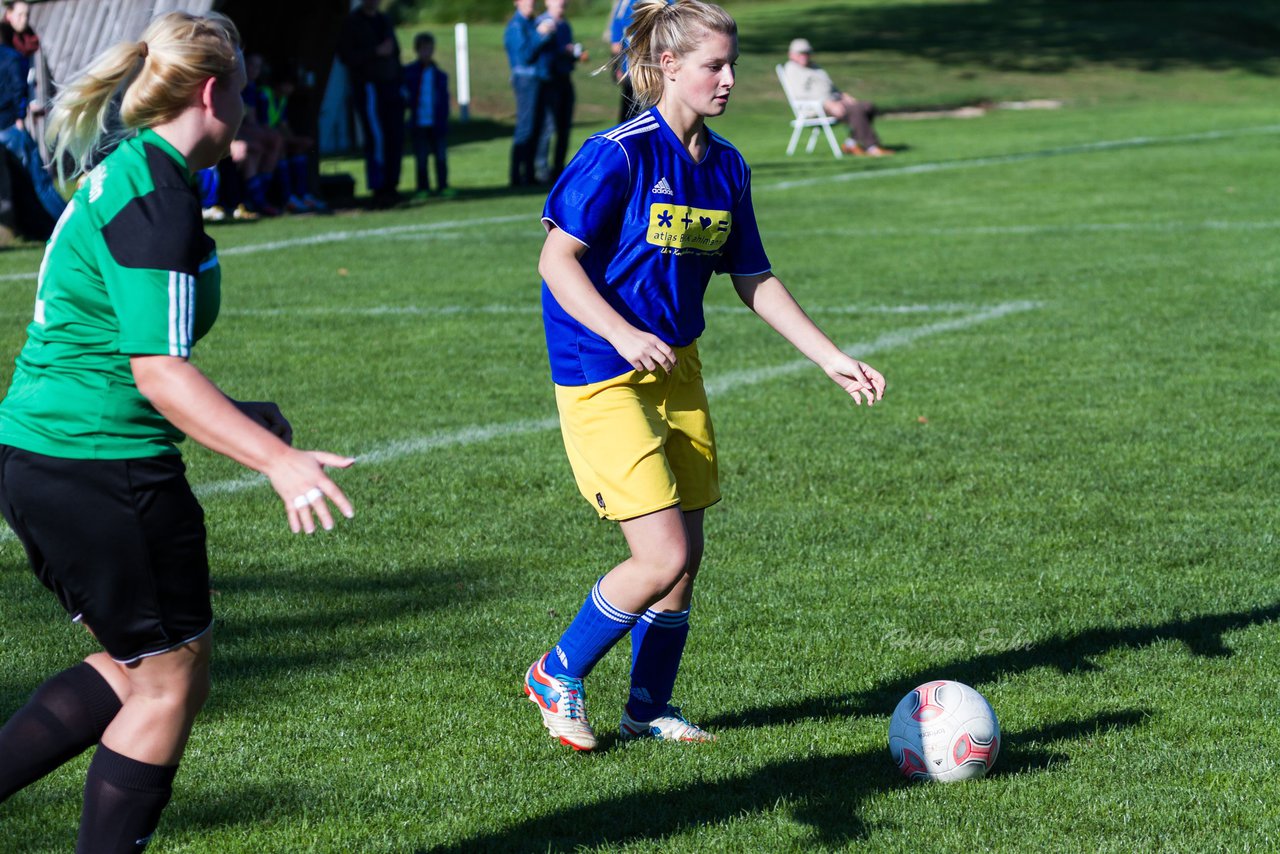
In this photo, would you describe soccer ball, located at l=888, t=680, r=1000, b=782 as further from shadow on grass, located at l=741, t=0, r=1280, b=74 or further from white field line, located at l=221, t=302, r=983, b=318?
shadow on grass, located at l=741, t=0, r=1280, b=74

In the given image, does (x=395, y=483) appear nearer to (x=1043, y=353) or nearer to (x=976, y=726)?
(x=976, y=726)

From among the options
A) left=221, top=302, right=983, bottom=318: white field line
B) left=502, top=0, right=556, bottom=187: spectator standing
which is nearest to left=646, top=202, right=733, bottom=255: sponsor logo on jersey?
left=221, top=302, right=983, bottom=318: white field line

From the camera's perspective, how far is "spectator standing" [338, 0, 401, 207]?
18.5 m

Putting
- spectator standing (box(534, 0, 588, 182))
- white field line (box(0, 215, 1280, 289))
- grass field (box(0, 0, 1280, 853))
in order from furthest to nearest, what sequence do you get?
spectator standing (box(534, 0, 588, 182)) < white field line (box(0, 215, 1280, 289)) < grass field (box(0, 0, 1280, 853))

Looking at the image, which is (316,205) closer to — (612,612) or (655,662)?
(655,662)

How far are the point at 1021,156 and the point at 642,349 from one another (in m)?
21.1

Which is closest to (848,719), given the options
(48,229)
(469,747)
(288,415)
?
(469,747)

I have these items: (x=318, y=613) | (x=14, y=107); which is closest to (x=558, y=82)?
(x=14, y=107)

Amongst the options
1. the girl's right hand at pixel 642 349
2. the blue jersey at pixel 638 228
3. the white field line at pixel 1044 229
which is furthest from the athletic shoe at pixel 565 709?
the white field line at pixel 1044 229

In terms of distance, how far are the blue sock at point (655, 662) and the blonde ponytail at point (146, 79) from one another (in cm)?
194

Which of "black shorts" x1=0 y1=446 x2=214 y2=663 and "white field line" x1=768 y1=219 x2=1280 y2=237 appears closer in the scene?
"black shorts" x1=0 y1=446 x2=214 y2=663

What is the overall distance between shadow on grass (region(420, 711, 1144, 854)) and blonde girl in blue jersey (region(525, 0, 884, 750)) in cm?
34

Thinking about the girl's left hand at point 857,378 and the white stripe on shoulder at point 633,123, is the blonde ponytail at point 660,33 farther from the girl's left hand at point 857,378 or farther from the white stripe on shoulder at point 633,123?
the girl's left hand at point 857,378

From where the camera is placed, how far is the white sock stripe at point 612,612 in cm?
407
